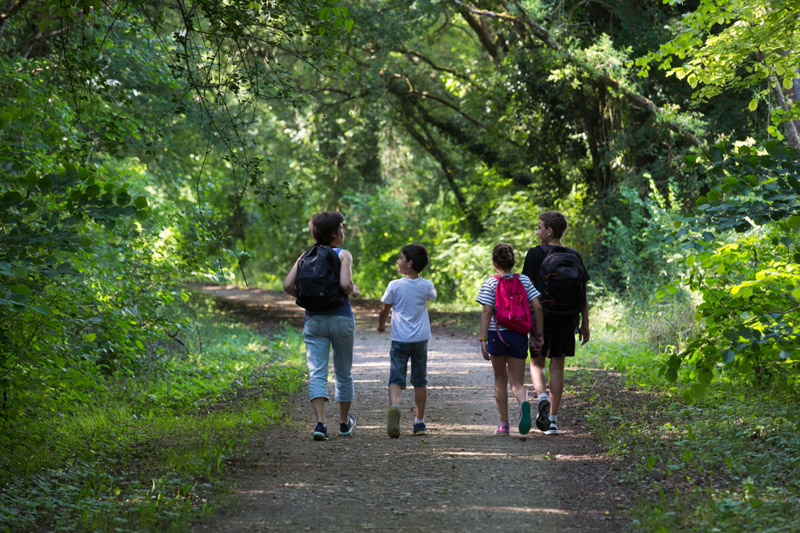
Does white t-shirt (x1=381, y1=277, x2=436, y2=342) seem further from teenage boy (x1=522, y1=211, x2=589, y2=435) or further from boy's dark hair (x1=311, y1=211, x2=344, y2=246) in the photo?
teenage boy (x1=522, y1=211, x2=589, y2=435)

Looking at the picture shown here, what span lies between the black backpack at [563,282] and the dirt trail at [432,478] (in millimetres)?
1262

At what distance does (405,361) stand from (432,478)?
175cm

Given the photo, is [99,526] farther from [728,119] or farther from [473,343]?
[728,119]

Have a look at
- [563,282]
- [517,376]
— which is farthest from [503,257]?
[517,376]

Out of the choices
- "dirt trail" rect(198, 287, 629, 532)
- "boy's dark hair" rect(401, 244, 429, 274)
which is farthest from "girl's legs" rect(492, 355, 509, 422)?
"boy's dark hair" rect(401, 244, 429, 274)

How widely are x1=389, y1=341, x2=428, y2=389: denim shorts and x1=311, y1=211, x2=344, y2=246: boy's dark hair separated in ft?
4.12

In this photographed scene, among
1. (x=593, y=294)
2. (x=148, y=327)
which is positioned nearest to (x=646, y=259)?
(x=593, y=294)

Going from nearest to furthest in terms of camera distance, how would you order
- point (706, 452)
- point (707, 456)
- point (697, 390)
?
point (697, 390) → point (707, 456) → point (706, 452)

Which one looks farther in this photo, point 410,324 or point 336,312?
point 410,324

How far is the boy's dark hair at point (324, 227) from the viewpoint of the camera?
6734 mm

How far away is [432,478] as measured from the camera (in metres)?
5.47

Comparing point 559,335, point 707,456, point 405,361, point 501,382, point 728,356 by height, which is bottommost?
point 707,456

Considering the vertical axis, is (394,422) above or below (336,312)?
below

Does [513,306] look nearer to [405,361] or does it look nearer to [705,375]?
[405,361]
